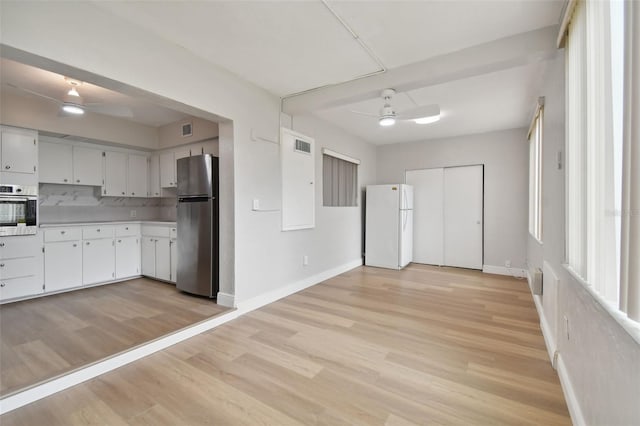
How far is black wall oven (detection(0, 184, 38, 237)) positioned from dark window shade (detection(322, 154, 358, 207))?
12.8 ft

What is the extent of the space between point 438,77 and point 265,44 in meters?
1.65

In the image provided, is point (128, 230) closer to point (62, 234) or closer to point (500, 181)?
point (62, 234)

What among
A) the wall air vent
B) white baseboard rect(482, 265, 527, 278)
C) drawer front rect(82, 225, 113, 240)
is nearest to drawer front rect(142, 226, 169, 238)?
drawer front rect(82, 225, 113, 240)

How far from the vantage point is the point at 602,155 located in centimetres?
126

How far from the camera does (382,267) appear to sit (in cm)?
547

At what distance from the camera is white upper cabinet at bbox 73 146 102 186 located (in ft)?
13.7

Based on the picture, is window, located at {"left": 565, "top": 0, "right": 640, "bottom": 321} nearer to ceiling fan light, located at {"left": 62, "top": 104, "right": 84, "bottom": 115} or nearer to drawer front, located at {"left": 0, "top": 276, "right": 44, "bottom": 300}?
ceiling fan light, located at {"left": 62, "top": 104, "right": 84, "bottom": 115}

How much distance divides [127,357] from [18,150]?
325 centimetres

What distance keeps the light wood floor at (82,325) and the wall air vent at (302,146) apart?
2.34 m

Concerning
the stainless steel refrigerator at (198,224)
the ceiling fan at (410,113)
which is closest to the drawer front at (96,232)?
the stainless steel refrigerator at (198,224)

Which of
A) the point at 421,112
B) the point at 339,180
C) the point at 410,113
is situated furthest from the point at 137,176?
the point at 421,112

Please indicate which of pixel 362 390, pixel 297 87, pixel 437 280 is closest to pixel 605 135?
pixel 362 390

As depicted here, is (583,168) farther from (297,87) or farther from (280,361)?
(297,87)

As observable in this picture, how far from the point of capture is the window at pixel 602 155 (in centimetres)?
94
